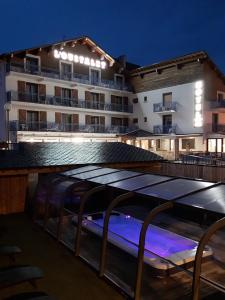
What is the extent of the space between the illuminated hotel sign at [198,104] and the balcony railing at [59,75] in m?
10.3

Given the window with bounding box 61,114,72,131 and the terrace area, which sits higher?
the window with bounding box 61,114,72,131

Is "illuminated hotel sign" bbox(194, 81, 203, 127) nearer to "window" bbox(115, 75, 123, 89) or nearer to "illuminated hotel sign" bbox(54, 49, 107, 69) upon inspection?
"window" bbox(115, 75, 123, 89)

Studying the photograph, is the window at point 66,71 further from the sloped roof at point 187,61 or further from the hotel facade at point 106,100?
the sloped roof at point 187,61

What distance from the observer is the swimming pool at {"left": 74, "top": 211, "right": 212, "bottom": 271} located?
719 cm

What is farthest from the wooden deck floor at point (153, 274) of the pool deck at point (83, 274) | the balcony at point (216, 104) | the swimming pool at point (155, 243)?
the balcony at point (216, 104)

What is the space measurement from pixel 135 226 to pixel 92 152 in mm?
6663

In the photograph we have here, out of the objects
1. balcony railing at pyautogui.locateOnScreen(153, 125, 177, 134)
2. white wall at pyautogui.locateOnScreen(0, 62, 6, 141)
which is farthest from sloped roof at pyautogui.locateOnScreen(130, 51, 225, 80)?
white wall at pyautogui.locateOnScreen(0, 62, 6, 141)

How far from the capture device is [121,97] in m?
39.9

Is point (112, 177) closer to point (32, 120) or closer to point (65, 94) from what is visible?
point (32, 120)

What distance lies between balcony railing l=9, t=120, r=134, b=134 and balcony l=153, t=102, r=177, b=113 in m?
4.55

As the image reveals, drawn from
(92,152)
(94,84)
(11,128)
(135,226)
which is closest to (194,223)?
Answer: (135,226)

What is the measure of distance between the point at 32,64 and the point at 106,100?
1056 cm

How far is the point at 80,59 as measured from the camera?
35250 mm

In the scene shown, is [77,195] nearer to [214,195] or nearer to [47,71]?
[214,195]
